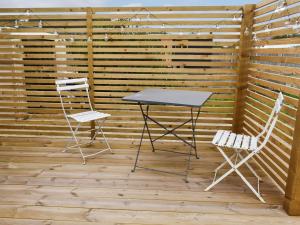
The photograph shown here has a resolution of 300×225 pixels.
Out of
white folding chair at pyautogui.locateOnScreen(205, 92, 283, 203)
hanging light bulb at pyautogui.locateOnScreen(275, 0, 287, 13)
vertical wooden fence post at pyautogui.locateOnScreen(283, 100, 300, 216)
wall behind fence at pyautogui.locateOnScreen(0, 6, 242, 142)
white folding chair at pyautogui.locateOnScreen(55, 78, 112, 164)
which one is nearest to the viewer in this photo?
vertical wooden fence post at pyautogui.locateOnScreen(283, 100, 300, 216)

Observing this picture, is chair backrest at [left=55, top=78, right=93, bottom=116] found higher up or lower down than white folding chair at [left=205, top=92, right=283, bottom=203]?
higher up

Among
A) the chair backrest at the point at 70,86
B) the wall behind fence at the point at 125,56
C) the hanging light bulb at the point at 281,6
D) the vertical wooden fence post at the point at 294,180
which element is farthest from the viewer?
the wall behind fence at the point at 125,56

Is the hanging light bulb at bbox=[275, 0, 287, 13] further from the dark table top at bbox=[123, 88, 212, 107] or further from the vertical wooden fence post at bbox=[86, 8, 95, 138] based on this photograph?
the vertical wooden fence post at bbox=[86, 8, 95, 138]

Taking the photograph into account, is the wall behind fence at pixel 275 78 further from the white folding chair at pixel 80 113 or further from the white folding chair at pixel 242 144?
the white folding chair at pixel 80 113

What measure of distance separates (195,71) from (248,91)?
819mm

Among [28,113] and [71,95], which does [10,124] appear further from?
[71,95]

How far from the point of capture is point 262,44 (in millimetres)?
3760

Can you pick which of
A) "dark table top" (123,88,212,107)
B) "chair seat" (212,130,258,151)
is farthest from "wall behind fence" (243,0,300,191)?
"dark table top" (123,88,212,107)

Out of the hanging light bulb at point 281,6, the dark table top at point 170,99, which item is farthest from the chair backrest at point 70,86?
the hanging light bulb at point 281,6

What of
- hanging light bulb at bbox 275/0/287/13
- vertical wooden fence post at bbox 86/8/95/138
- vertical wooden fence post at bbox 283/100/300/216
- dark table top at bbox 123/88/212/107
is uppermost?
hanging light bulb at bbox 275/0/287/13

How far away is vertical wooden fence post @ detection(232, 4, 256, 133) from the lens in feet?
13.7

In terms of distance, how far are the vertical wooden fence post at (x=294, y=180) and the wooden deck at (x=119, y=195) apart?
91 millimetres

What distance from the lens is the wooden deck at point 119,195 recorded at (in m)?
2.62

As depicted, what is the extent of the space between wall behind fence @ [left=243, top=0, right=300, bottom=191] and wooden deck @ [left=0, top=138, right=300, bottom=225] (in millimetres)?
382
